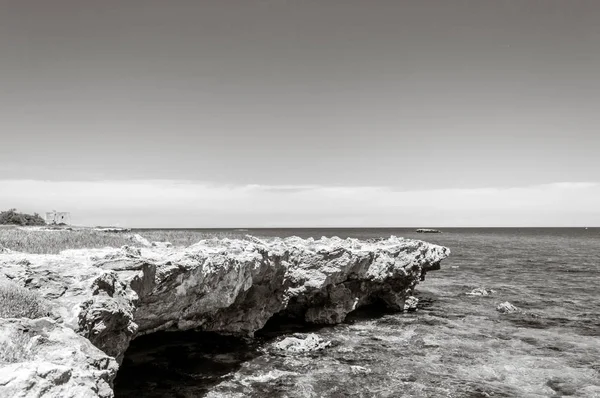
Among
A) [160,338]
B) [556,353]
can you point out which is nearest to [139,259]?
[160,338]

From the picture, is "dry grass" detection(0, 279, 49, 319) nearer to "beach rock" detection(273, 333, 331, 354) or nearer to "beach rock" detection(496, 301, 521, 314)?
"beach rock" detection(273, 333, 331, 354)

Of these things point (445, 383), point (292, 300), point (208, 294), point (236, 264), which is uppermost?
point (236, 264)

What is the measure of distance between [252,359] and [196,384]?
3.57m

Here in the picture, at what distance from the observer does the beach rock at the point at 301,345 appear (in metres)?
20.5

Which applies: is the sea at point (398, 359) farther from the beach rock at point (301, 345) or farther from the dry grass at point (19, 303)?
the dry grass at point (19, 303)

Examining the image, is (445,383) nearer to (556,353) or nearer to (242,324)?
(556,353)

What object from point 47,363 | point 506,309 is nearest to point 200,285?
point 47,363

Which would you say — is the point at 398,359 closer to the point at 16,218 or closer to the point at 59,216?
the point at 16,218

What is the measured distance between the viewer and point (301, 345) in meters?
20.9

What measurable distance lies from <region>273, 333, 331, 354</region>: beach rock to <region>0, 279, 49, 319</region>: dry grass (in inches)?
530

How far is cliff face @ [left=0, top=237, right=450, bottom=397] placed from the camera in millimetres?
10188

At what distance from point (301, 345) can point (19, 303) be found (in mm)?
14782

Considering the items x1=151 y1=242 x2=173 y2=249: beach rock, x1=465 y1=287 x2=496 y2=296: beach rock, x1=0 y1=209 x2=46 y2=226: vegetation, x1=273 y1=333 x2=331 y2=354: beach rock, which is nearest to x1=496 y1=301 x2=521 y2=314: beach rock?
x1=465 y1=287 x2=496 y2=296: beach rock

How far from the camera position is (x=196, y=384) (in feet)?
53.7
